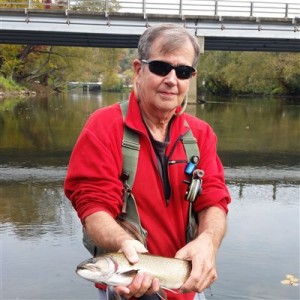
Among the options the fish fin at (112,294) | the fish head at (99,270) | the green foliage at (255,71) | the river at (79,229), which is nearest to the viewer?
the fish head at (99,270)

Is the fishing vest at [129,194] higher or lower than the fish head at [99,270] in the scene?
higher

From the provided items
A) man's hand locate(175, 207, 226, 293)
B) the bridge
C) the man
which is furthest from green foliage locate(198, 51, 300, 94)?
man's hand locate(175, 207, 226, 293)

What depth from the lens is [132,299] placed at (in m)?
2.71

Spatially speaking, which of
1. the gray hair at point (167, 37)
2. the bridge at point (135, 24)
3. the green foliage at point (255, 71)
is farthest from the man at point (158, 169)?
the green foliage at point (255, 71)

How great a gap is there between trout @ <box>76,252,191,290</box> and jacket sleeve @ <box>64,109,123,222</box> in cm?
33

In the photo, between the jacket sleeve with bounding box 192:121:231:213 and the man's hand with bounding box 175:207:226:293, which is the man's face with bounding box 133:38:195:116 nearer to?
the jacket sleeve with bounding box 192:121:231:213

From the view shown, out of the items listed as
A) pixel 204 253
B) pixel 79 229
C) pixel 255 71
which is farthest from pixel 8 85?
pixel 204 253

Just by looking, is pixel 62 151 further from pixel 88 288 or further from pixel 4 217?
pixel 88 288

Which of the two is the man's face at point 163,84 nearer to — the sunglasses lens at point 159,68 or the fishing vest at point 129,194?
the sunglasses lens at point 159,68

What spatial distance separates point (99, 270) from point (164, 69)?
3.77 ft

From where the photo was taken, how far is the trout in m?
2.29

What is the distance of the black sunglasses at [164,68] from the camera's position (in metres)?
2.74

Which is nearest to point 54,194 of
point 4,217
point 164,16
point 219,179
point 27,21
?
point 4,217

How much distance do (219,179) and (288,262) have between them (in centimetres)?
413
